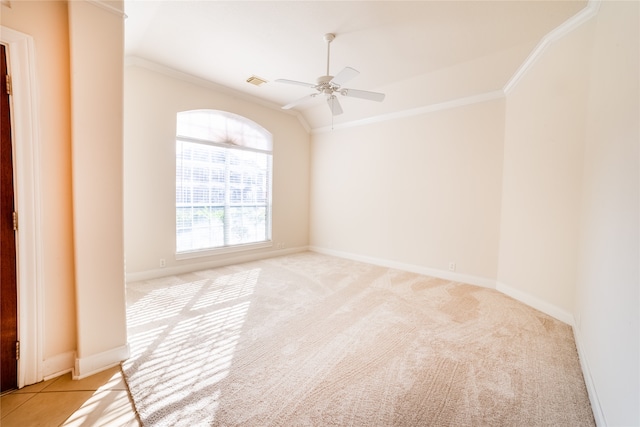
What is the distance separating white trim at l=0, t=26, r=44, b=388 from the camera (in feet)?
4.99

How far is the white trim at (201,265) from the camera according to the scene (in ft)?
12.2

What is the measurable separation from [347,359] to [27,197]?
7.95 feet

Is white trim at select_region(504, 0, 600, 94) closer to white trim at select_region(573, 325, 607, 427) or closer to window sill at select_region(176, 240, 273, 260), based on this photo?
white trim at select_region(573, 325, 607, 427)

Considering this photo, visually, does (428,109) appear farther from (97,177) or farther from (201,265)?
(201,265)

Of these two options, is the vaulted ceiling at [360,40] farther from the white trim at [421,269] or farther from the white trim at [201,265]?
the white trim at [201,265]

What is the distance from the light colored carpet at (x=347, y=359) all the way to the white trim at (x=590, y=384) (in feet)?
0.15

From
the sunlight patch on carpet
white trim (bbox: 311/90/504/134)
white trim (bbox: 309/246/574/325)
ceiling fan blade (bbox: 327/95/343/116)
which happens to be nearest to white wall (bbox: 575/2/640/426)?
white trim (bbox: 309/246/574/325)

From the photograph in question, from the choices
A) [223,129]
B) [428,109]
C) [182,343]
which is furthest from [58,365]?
[428,109]

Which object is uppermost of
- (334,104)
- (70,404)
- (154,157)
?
(334,104)

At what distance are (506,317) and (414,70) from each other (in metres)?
3.36

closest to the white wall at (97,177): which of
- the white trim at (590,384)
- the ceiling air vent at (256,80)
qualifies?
the ceiling air vent at (256,80)

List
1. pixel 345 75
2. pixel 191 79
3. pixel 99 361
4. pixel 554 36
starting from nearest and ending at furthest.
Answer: pixel 99 361 → pixel 345 75 → pixel 554 36 → pixel 191 79

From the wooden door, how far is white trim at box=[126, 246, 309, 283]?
2.17m

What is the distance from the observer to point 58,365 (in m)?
1.74
